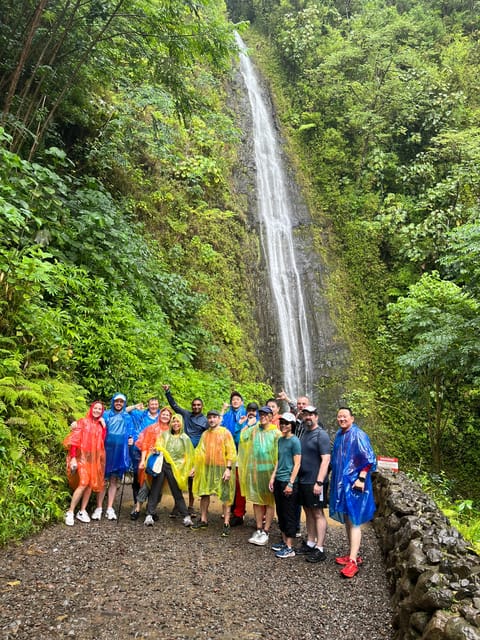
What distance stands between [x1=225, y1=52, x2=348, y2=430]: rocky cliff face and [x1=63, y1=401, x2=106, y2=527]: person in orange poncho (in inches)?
378

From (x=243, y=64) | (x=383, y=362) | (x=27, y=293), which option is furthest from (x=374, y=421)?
(x=243, y=64)

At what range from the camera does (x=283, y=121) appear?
2361 centimetres

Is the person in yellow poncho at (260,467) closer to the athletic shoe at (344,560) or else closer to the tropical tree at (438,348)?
the athletic shoe at (344,560)

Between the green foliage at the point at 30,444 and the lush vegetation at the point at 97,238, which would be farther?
the lush vegetation at the point at 97,238

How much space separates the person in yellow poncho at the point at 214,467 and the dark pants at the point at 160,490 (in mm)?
227

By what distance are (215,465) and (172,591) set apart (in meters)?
1.98

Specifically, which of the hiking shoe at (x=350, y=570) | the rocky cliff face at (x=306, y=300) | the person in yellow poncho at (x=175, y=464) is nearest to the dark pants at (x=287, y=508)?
the hiking shoe at (x=350, y=570)

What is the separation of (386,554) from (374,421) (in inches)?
409

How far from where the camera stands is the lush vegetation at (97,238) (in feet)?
18.1

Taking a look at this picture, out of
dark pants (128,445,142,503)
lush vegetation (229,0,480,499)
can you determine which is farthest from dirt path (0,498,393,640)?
lush vegetation (229,0,480,499)

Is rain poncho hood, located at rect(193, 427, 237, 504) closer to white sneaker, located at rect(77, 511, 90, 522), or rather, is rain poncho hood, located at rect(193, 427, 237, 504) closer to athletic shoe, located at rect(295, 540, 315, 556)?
athletic shoe, located at rect(295, 540, 315, 556)

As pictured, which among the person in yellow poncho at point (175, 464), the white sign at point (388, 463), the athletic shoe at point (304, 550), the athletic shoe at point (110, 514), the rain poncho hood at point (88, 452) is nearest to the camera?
the athletic shoe at point (304, 550)

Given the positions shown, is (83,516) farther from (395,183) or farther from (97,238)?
(395,183)

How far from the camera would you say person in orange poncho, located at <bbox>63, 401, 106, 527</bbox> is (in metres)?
5.20
